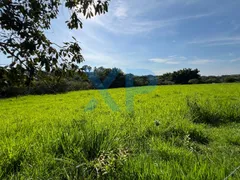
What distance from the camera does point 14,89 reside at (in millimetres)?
1605

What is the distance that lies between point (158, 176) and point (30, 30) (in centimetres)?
208

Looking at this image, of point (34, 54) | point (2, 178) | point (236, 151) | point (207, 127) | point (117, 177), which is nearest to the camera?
point (34, 54)

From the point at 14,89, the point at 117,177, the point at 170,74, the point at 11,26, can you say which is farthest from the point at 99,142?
the point at 170,74

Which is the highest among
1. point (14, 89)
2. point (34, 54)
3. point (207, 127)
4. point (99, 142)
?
point (34, 54)

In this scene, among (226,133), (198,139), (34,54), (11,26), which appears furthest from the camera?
(226,133)

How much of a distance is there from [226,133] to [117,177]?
153 inches

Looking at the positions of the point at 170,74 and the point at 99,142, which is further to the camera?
the point at 170,74

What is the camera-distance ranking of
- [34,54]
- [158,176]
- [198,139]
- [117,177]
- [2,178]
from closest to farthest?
[34,54], [158,176], [117,177], [2,178], [198,139]

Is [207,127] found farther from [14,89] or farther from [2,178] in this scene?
[14,89]

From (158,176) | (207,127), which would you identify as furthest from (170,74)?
(158,176)

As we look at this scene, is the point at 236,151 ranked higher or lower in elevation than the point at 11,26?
lower

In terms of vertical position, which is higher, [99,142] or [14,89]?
[14,89]

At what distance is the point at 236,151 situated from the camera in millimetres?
3975

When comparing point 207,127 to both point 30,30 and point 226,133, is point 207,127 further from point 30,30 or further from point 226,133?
point 30,30
